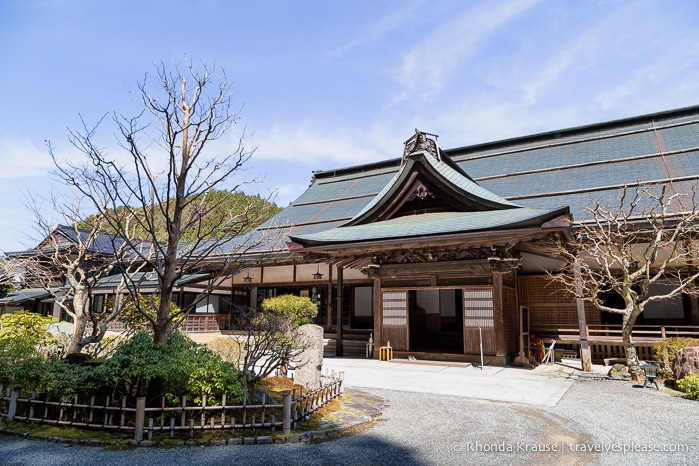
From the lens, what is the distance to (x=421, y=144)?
15.9 metres

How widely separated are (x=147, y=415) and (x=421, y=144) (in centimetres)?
1283

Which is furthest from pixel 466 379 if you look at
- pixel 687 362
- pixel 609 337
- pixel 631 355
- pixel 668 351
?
pixel 609 337

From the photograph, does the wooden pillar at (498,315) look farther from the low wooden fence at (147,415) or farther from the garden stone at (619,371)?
the low wooden fence at (147,415)

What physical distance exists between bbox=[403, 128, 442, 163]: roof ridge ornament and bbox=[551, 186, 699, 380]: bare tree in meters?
5.72

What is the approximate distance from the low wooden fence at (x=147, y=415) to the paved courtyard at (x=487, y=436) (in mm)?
410

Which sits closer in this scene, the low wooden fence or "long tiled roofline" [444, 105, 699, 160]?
the low wooden fence

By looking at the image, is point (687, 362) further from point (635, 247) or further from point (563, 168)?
point (563, 168)

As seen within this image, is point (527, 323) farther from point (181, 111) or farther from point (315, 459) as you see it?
point (181, 111)

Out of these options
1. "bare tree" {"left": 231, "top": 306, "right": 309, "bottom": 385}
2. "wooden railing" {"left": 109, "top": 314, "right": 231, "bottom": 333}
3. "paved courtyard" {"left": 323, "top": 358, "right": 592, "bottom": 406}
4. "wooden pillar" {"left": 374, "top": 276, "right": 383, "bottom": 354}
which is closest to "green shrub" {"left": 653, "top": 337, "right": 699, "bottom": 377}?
"paved courtyard" {"left": 323, "top": 358, "right": 592, "bottom": 406}

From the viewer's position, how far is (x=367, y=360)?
15219 mm

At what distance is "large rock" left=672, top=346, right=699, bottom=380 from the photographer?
9367mm

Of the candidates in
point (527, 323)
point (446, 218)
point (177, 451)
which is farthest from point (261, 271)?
point (177, 451)

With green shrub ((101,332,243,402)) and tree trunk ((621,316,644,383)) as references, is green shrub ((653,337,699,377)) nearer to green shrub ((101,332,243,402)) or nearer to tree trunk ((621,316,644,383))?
tree trunk ((621,316,644,383))

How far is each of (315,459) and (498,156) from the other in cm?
2196
